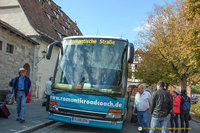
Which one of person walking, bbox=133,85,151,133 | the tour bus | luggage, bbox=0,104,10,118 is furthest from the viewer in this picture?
luggage, bbox=0,104,10,118

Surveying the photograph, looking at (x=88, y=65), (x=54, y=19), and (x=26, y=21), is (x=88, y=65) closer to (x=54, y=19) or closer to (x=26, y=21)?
(x=26, y=21)

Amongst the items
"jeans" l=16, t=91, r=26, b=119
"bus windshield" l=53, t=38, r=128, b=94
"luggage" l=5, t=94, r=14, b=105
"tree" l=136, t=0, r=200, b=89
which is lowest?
"luggage" l=5, t=94, r=14, b=105

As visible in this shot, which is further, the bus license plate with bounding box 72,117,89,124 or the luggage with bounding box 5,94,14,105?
the luggage with bounding box 5,94,14,105

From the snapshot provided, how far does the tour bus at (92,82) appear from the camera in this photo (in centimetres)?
598

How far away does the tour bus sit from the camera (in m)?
5.98

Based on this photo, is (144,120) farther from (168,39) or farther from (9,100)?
(168,39)

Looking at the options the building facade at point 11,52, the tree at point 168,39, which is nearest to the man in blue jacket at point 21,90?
the building facade at point 11,52

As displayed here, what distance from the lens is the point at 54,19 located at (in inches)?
992

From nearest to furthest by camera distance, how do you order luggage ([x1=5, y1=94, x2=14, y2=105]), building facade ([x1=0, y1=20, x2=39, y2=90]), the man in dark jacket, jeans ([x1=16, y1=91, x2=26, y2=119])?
the man in dark jacket < jeans ([x1=16, y1=91, x2=26, y2=119]) < luggage ([x1=5, y1=94, x2=14, y2=105]) < building facade ([x1=0, y1=20, x2=39, y2=90])

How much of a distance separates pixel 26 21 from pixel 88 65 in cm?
1292

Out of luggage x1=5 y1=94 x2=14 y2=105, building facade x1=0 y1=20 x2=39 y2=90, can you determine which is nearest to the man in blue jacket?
luggage x1=5 y1=94 x2=14 y2=105

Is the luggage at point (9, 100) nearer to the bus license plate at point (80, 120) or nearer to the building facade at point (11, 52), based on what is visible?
the building facade at point (11, 52)

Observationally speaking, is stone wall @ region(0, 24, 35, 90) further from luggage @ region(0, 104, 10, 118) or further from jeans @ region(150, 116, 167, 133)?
jeans @ region(150, 116, 167, 133)

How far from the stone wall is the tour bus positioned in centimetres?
744
